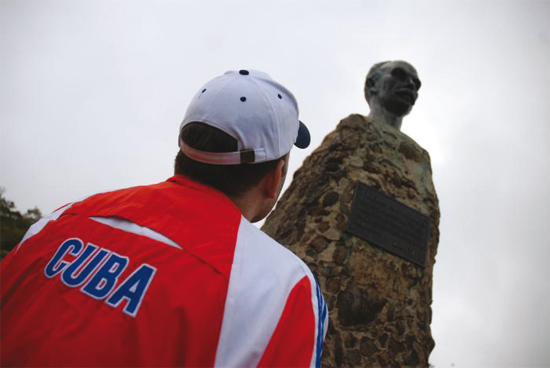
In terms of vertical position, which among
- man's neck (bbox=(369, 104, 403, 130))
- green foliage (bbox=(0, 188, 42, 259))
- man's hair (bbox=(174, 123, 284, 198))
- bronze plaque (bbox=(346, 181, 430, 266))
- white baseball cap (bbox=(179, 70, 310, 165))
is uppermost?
man's neck (bbox=(369, 104, 403, 130))

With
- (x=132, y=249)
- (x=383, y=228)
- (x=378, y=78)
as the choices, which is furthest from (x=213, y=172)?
(x=378, y=78)

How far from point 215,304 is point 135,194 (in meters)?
0.32

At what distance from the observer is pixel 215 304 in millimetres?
740

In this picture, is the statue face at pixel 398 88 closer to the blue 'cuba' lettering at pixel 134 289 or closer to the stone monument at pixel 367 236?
the stone monument at pixel 367 236

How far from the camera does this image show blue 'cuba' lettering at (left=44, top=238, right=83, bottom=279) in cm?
79

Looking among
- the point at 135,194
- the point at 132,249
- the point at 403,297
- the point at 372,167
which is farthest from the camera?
the point at 372,167

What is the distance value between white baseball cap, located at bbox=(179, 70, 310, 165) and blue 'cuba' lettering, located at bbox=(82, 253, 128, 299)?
295 millimetres

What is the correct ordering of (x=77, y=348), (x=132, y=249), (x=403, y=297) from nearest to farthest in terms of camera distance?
(x=77, y=348) → (x=132, y=249) → (x=403, y=297)

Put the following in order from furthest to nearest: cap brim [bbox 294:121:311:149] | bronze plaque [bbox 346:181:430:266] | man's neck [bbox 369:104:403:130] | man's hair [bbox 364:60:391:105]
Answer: man's hair [bbox 364:60:391:105] → man's neck [bbox 369:104:403:130] → bronze plaque [bbox 346:181:430:266] → cap brim [bbox 294:121:311:149]

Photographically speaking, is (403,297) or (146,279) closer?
(146,279)

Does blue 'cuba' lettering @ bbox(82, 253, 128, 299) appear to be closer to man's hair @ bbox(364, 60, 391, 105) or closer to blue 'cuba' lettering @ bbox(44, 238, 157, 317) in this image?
blue 'cuba' lettering @ bbox(44, 238, 157, 317)

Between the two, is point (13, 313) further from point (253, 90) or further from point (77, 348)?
point (253, 90)

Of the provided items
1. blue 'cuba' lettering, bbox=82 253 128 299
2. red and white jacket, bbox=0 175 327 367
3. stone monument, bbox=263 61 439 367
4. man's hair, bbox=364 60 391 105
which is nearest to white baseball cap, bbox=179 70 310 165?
red and white jacket, bbox=0 175 327 367

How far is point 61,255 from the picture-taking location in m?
0.82
